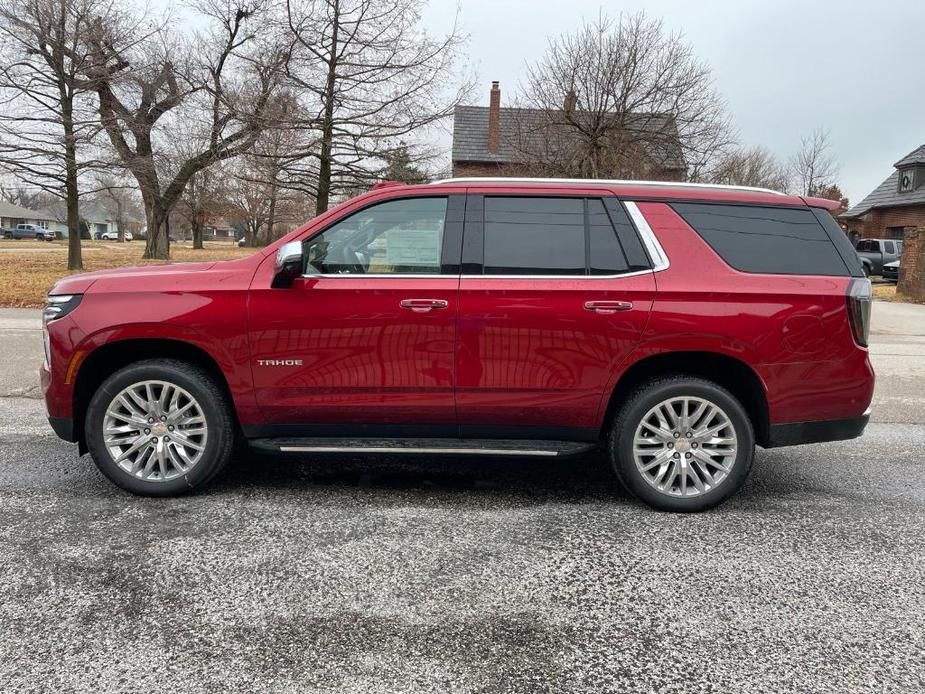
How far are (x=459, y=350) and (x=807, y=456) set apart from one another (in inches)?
121

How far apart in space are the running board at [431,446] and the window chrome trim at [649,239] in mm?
1124

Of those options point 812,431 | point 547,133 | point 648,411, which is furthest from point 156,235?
point 812,431

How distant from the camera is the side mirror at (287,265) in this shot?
3537 millimetres

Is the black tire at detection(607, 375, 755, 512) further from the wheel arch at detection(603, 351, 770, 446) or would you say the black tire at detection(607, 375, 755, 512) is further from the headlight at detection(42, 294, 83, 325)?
the headlight at detection(42, 294, 83, 325)

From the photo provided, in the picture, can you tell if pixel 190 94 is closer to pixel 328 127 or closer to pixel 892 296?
pixel 328 127

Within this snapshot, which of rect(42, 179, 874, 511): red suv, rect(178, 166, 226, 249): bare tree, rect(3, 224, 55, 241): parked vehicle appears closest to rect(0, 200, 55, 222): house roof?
rect(3, 224, 55, 241): parked vehicle

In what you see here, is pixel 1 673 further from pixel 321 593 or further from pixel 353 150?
pixel 353 150

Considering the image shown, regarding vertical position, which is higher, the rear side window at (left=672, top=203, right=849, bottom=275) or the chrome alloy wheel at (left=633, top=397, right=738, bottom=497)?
the rear side window at (left=672, top=203, right=849, bottom=275)

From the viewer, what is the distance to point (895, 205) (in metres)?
35.9

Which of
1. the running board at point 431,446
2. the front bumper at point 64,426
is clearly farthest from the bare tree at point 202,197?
the running board at point 431,446

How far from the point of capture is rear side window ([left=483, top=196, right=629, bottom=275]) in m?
3.71

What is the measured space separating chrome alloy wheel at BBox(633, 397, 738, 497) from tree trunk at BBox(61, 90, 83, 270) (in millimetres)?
20456

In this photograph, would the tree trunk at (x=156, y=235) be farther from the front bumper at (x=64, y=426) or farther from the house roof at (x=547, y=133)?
the front bumper at (x=64, y=426)

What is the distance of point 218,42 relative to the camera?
2028 cm
